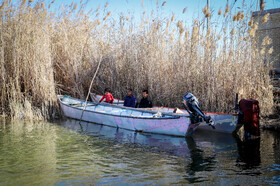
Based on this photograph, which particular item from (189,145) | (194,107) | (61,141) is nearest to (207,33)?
(194,107)

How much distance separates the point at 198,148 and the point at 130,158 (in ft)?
5.51

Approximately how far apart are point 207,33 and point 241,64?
4.15 feet

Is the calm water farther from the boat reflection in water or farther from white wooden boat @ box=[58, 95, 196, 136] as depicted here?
white wooden boat @ box=[58, 95, 196, 136]

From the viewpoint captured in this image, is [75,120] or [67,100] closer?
[75,120]

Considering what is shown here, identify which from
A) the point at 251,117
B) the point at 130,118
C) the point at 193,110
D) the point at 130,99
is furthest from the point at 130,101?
the point at 251,117

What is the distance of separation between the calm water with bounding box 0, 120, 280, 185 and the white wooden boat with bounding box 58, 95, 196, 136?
0.24 metres

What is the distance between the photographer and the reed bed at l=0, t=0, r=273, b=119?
8.36 meters

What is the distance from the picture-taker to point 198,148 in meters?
6.46

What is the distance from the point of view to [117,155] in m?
5.75

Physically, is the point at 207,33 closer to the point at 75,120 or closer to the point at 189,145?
the point at 189,145

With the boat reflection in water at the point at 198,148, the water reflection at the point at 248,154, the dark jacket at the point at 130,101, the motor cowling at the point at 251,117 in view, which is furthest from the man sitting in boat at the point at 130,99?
the motor cowling at the point at 251,117

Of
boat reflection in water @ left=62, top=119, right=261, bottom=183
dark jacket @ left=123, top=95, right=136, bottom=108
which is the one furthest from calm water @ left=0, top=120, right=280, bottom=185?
dark jacket @ left=123, top=95, right=136, bottom=108

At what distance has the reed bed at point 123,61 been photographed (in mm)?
8359

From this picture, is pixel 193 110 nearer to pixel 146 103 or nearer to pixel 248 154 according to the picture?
pixel 248 154
